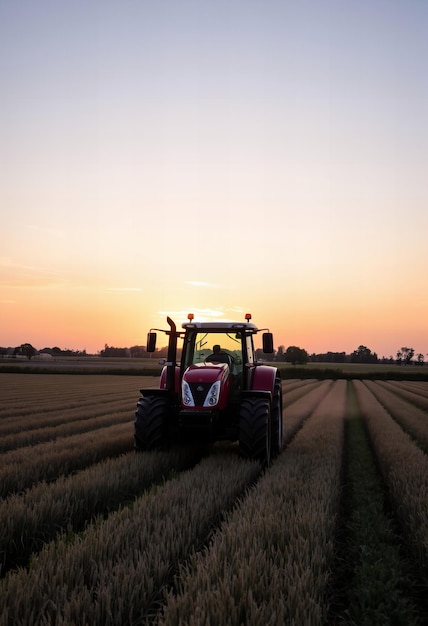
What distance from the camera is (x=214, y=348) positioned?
10008 millimetres

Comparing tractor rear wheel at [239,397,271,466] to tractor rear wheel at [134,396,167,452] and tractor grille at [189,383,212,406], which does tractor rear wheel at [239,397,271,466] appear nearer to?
tractor grille at [189,383,212,406]

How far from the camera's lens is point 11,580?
3.62 meters

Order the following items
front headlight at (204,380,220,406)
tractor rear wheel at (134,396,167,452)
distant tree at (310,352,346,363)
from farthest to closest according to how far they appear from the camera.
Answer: distant tree at (310,352,346,363)
tractor rear wheel at (134,396,167,452)
front headlight at (204,380,220,406)

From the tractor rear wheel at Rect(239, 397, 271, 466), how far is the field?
29cm

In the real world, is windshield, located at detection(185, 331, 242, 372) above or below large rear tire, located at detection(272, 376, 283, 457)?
above

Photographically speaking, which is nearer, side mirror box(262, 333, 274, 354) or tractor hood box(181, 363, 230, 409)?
tractor hood box(181, 363, 230, 409)

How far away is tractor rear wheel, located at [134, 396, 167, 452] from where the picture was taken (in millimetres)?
8984

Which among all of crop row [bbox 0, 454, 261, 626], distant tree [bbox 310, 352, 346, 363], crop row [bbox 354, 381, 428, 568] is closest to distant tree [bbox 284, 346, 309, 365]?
distant tree [bbox 310, 352, 346, 363]

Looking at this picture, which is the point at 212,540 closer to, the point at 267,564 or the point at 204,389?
the point at 267,564

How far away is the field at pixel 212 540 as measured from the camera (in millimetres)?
3375

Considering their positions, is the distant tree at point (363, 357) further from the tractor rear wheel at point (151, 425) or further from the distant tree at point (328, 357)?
the tractor rear wheel at point (151, 425)

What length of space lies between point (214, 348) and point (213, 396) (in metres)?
1.55

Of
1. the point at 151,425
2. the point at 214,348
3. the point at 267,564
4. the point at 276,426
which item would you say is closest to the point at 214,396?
the point at 151,425

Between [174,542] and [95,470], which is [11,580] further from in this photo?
[95,470]
